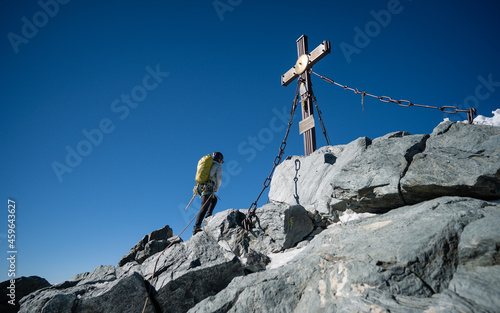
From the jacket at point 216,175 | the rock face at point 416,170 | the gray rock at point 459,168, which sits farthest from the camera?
the jacket at point 216,175

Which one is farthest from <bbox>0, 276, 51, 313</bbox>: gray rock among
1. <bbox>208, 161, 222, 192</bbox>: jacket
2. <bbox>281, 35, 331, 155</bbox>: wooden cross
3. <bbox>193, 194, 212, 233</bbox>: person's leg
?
<bbox>281, 35, 331, 155</bbox>: wooden cross

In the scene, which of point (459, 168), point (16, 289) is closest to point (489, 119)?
point (459, 168)

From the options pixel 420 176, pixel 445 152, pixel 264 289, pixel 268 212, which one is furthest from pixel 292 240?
pixel 445 152

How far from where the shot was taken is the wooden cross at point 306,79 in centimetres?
1067

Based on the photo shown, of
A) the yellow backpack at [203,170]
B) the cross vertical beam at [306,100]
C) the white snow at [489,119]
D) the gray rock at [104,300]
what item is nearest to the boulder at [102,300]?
the gray rock at [104,300]

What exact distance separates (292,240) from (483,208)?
4.11 meters

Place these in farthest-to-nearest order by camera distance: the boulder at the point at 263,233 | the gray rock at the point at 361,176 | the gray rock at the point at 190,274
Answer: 1. the boulder at the point at 263,233
2. the gray rock at the point at 190,274
3. the gray rock at the point at 361,176

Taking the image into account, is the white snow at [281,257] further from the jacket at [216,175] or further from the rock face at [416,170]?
the jacket at [216,175]

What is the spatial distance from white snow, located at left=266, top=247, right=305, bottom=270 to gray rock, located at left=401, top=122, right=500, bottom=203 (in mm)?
2742

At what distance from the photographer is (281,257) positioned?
23.5ft

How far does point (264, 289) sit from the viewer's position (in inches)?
191

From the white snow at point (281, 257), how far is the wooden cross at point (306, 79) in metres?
4.38

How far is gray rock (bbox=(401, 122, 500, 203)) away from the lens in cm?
519

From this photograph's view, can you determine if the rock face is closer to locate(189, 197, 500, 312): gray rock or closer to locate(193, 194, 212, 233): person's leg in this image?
locate(189, 197, 500, 312): gray rock
